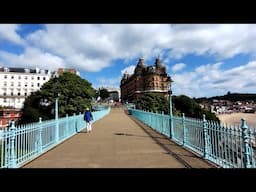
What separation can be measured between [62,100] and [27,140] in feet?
99.5

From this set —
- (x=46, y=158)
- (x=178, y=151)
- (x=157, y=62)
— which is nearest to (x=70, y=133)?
(x=46, y=158)

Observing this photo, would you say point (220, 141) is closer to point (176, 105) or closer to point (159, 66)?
point (176, 105)

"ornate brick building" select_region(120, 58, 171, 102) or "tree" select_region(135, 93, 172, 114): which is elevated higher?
"ornate brick building" select_region(120, 58, 171, 102)

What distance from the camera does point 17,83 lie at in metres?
94.0

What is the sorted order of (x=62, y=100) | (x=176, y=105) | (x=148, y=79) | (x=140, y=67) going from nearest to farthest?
A: (x=62, y=100)
(x=176, y=105)
(x=148, y=79)
(x=140, y=67)

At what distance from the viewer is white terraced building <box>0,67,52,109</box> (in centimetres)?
9081

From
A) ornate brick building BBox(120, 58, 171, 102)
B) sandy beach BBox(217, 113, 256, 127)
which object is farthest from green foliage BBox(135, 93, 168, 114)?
ornate brick building BBox(120, 58, 171, 102)

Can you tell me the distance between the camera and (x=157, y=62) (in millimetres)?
108562

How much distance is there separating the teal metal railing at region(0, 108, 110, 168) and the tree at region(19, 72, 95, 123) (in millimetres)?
25435

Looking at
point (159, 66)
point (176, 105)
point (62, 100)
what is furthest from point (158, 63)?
point (62, 100)

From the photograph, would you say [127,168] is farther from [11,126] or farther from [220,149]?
[11,126]

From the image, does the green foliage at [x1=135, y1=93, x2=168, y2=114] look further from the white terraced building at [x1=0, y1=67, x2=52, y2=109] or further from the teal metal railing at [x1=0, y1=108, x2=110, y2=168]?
the white terraced building at [x1=0, y1=67, x2=52, y2=109]

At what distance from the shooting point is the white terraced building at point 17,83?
9081 cm
